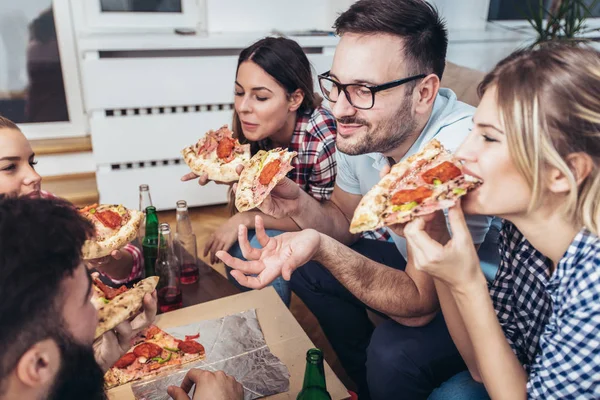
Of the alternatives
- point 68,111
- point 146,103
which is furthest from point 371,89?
point 68,111

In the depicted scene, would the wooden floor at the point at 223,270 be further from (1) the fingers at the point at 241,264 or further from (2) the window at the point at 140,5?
(2) the window at the point at 140,5

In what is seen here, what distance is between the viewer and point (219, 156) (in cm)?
244

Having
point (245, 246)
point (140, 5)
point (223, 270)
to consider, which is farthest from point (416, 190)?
point (140, 5)

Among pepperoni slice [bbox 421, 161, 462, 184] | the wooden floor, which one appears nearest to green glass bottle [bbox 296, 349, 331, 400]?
pepperoni slice [bbox 421, 161, 462, 184]

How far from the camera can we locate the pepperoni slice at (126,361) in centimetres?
148

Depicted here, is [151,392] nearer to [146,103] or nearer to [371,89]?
[371,89]

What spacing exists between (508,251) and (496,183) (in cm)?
40

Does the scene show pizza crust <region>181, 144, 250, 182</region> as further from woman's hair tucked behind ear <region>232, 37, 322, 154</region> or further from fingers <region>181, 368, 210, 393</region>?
fingers <region>181, 368, 210, 393</region>

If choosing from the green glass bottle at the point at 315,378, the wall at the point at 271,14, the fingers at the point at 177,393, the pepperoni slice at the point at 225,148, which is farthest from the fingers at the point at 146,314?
the wall at the point at 271,14

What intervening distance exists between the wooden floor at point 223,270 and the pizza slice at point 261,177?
3.11ft

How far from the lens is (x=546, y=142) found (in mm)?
1068

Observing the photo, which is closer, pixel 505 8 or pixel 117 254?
pixel 117 254

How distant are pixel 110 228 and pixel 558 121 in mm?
1583

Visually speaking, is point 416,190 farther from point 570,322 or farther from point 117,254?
point 117,254
